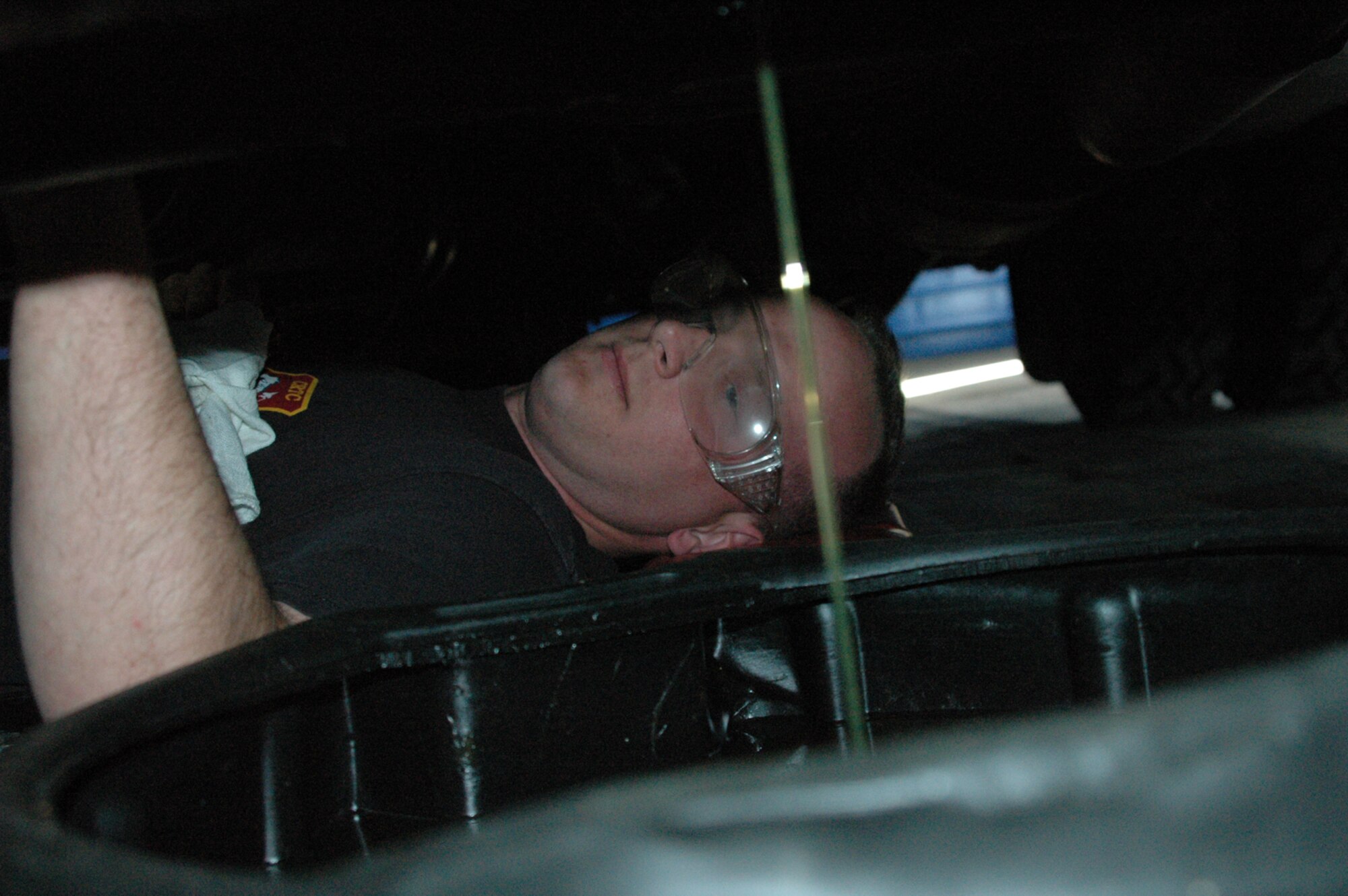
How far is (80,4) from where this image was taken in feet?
1.21

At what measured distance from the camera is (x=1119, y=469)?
6.77 feet

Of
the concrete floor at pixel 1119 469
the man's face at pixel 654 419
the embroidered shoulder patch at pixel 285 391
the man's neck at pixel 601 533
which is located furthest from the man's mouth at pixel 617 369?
the concrete floor at pixel 1119 469

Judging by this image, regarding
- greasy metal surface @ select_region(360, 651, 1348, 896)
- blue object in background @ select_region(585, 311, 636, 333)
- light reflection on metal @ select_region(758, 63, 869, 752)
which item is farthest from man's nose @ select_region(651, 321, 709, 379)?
greasy metal surface @ select_region(360, 651, 1348, 896)

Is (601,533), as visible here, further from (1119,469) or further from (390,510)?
(1119,469)

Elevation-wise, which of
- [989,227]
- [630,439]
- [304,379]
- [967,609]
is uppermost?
[989,227]

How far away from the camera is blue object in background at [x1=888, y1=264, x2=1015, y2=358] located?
Result: 598 cm

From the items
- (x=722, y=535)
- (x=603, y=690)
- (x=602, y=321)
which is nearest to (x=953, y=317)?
(x=602, y=321)

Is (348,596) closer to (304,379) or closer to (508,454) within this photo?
(508,454)

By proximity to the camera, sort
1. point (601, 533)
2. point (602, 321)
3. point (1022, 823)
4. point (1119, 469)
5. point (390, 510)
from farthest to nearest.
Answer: point (602, 321)
point (1119, 469)
point (601, 533)
point (390, 510)
point (1022, 823)

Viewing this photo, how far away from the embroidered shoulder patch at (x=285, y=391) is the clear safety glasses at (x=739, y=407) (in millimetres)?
407

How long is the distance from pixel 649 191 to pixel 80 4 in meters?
1.63

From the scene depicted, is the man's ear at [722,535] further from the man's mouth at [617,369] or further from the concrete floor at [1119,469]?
the concrete floor at [1119,469]

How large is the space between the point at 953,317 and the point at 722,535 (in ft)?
17.2

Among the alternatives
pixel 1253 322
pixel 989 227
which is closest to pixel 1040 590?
pixel 989 227
